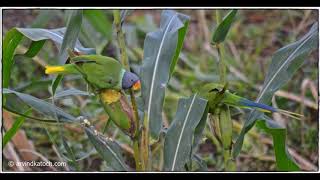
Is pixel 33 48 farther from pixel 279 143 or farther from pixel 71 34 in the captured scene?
pixel 279 143

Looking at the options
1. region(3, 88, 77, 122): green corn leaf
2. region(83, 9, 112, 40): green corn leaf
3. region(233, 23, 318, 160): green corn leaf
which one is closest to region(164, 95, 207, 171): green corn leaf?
region(233, 23, 318, 160): green corn leaf

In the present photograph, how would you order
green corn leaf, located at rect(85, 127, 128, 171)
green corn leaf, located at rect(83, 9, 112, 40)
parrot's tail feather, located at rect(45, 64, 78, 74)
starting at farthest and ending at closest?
green corn leaf, located at rect(83, 9, 112, 40) < green corn leaf, located at rect(85, 127, 128, 171) < parrot's tail feather, located at rect(45, 64, 78, 74)

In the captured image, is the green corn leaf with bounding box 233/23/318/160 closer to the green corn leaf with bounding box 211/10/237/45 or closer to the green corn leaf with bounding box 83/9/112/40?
the green corn leaf with bounding box 211/10/237/45

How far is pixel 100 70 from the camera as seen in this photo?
1.22 metres

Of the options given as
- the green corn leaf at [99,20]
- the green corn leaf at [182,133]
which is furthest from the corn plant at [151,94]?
the green corn leaf at [99,20]

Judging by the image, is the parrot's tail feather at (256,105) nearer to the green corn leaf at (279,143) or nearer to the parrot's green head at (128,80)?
the green corn leaf at (279,143)

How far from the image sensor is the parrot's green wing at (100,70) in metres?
1.23

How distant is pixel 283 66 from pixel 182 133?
27 cm

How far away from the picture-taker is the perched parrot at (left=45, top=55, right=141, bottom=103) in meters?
1.22

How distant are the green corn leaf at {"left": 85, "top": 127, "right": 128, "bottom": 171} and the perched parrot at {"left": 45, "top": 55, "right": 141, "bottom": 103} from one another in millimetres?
194

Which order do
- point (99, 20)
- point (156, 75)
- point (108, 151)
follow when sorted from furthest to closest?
1. point (99, 20)
2. point (108, 151)
3. point (156, 75)

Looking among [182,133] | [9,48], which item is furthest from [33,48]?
[182,133]

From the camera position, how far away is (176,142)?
4.42 feet

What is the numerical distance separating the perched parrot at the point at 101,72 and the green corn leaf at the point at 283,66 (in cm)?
29
